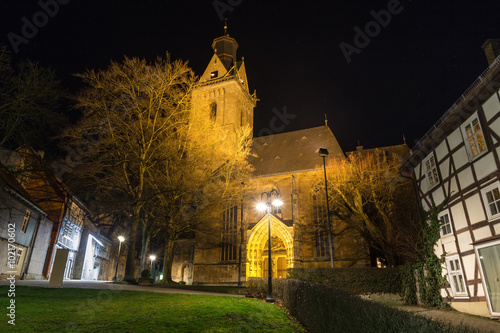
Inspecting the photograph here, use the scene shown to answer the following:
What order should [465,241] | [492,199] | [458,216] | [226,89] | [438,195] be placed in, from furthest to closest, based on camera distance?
[226,89] < [438,195] < [458,216] < [465,241] < [492,199]

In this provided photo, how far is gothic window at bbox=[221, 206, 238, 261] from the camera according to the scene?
30.5m

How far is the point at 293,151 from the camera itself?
3409cm

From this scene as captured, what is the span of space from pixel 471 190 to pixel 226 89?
30338mm

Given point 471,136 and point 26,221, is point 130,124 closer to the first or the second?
point 26,221

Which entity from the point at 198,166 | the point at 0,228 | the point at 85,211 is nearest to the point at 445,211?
the point at 198,166

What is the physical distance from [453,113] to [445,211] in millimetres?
4596

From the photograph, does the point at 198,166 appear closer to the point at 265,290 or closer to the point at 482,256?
the point at 265,290

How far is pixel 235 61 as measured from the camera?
138 feet

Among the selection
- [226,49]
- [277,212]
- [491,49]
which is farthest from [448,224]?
[226,49]

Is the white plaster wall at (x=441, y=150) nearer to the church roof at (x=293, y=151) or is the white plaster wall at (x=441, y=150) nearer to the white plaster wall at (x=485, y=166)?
the white plaster wall at (x=485, y=166)

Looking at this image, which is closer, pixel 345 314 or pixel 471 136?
pixel 345 314

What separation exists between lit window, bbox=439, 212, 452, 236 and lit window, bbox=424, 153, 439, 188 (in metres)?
1.70

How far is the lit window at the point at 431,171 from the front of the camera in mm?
15898

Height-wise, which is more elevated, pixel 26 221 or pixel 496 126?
pixel 496 126
